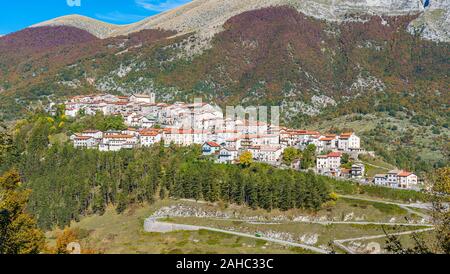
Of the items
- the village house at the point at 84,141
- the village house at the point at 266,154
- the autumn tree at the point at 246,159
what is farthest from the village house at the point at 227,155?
the village house at the point at 84,141

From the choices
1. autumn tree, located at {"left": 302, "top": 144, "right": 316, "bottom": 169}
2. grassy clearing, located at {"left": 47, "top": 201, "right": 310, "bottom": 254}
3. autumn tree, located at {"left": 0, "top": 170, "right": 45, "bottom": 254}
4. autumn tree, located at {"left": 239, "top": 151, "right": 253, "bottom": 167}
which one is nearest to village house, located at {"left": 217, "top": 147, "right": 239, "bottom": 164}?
autumn tree, located at {"left": 239, "top": 151, "right": 253, "bottom": 167}

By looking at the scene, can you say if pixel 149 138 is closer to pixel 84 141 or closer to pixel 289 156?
pixel 84 141

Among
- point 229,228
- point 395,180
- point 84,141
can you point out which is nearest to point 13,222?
point 229,228

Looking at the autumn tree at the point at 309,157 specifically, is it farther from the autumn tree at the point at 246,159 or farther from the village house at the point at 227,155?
the village house at the point at 227,155

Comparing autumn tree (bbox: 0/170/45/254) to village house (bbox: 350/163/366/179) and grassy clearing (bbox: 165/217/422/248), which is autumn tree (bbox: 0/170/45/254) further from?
village house (bbox: 350/163/366/179)

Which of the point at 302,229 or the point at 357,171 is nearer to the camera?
the point at 302,229
